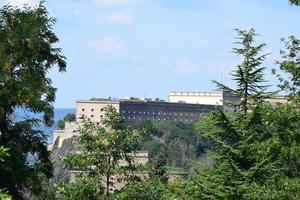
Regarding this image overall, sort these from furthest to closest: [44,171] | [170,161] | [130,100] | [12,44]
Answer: [130,100], [170,161], [44,171], [12,44]

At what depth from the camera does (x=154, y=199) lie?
51.4ft

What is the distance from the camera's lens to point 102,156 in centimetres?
1432

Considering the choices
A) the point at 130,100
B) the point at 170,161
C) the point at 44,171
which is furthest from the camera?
the point at 130,100

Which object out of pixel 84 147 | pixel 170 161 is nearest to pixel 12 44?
pixel 84 147

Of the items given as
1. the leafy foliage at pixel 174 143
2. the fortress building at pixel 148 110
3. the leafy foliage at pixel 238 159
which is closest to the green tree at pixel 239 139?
the leafy foliage at pixel 238 159

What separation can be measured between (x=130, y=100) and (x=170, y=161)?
2757 centimetres

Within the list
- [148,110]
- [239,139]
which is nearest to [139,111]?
[148,110]

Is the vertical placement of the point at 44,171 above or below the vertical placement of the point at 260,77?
below

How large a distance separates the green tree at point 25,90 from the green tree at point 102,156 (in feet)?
2.89

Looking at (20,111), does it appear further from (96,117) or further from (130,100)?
(130,100)

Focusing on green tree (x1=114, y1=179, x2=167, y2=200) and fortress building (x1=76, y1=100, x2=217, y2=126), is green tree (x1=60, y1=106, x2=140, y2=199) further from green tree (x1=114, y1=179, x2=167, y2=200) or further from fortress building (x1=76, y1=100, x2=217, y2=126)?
fortress building (x1=76, y1=100, x2=217, y2=126)

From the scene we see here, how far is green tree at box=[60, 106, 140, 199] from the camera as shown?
14227mm

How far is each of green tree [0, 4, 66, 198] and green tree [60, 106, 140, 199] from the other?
0.88m

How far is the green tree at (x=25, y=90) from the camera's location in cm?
1361
